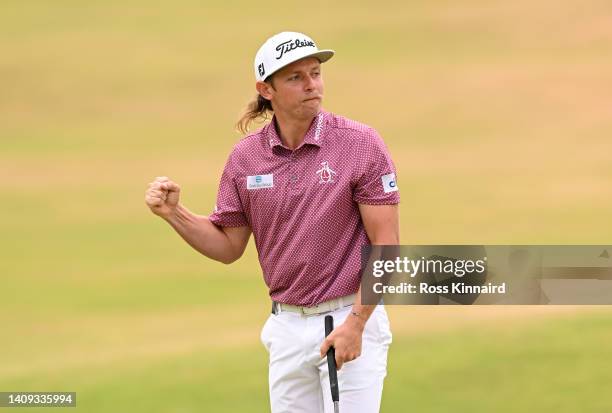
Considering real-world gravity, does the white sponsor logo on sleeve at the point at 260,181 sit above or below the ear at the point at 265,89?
below

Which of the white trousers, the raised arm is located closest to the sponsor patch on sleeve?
the white trousers

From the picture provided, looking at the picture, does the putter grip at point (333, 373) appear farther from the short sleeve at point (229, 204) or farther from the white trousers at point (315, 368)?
the short sleeve at point (229, 204)

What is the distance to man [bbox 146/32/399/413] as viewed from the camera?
5.15 metres

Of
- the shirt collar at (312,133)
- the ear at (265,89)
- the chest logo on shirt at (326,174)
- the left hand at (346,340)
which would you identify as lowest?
the left hand at (346,340)

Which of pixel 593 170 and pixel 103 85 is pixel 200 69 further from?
pixel 593 170

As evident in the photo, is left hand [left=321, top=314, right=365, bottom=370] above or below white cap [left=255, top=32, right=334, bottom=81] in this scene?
below

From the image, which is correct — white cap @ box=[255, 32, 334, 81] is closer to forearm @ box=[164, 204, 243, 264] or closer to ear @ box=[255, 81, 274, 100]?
ear @ box=[255, 81, 274, 100]

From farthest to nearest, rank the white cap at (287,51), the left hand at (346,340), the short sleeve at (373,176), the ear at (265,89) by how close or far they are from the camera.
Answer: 1. the ear at (265,89)
2. the white cap at (287,51)
3. the short sleeve at (373,176)
4. the left hand at (346,340)

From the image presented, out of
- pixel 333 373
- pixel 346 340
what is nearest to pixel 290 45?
pixel 346 340

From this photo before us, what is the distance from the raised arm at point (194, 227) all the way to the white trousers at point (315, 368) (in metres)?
0.39

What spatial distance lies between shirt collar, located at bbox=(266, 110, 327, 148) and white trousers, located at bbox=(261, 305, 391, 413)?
0.67 m

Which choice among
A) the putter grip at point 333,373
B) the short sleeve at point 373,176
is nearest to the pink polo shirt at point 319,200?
the short sleeve at point 373,176

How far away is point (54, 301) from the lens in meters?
11.2

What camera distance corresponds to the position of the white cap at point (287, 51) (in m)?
5.24
